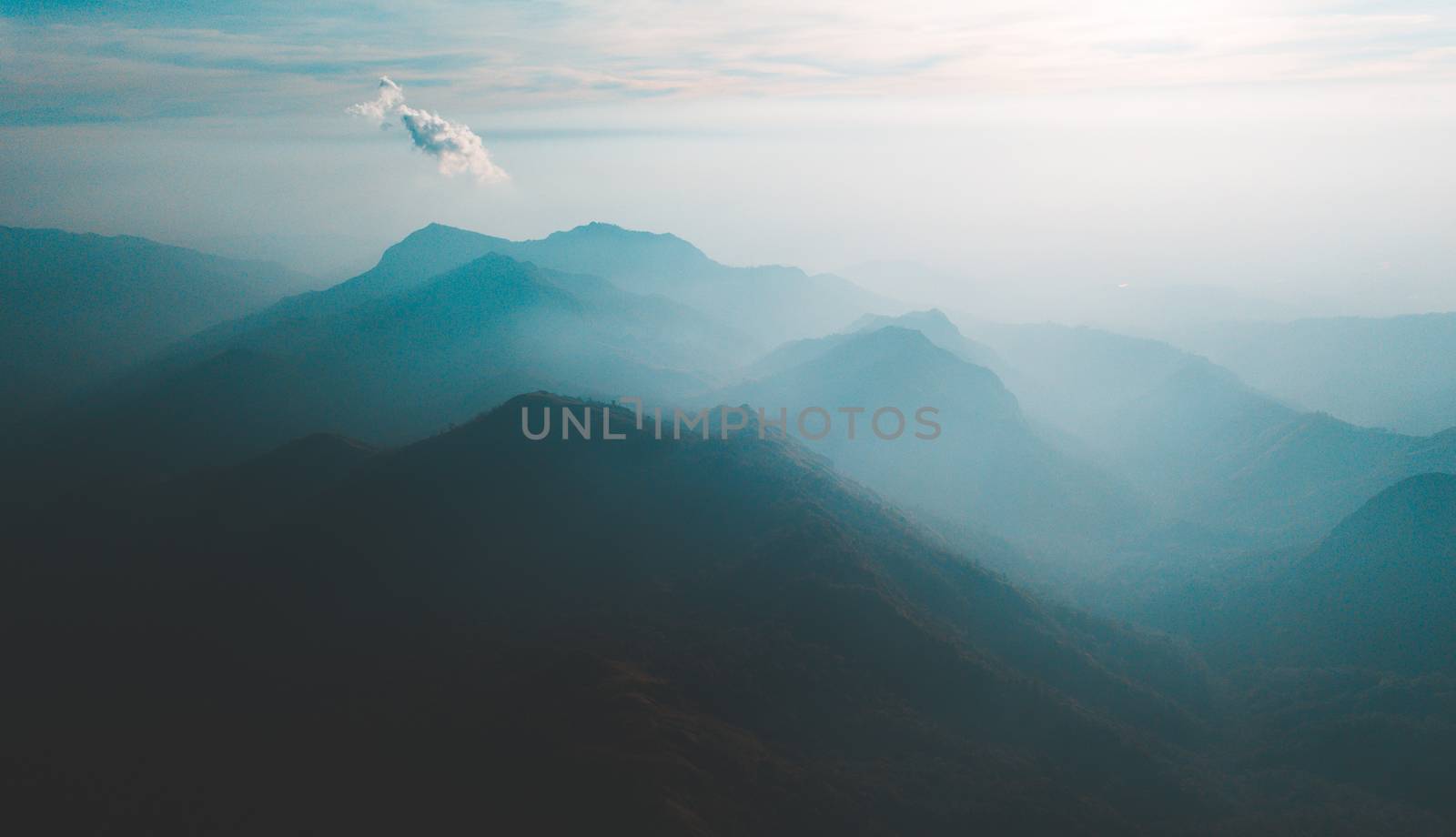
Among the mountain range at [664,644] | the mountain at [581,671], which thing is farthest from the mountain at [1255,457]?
the mountain at [581,671]

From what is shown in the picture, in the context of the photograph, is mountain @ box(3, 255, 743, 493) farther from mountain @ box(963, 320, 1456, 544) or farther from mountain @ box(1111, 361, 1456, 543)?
mountain @ box(1111, 361, 1456, 543)

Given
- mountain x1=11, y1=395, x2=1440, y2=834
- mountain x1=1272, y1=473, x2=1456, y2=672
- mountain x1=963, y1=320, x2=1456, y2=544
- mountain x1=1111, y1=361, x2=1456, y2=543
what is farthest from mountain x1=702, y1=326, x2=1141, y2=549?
mountain x1=11, y1=395, x2=1440, y2=834

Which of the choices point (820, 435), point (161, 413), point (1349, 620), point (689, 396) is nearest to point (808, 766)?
point (1349, 620)

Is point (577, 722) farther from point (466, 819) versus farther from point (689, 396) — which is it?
point (689, 396)

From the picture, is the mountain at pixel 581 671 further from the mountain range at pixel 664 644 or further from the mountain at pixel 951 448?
the mountain at pixel 951 448

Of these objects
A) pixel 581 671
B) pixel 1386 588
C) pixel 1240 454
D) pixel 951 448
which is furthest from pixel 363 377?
pixel 1240 454

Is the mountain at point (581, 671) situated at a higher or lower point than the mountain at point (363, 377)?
lower
